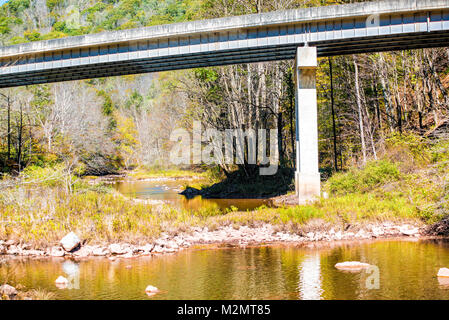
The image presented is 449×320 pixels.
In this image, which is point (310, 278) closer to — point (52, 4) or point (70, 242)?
point (70, 242)

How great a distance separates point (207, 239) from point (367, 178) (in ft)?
26.3

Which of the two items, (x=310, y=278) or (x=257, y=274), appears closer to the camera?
(x=310, y=278)

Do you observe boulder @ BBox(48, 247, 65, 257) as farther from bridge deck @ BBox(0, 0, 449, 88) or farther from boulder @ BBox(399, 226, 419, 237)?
bridge deck @ BBox(0, 0, 449, 88)

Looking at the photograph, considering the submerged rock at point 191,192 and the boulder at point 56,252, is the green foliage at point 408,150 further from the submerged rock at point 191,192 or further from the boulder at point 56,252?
the boulder at point 56,252

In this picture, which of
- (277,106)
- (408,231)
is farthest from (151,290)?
(277,106)

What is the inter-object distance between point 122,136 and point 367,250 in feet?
176

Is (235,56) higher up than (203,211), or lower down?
higher up

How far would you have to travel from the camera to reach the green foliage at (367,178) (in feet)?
61.2

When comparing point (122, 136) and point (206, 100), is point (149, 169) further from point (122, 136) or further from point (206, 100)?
point (206, 100)

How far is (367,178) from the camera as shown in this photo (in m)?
19.1

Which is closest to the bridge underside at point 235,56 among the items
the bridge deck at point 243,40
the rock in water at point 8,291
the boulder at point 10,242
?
the bridge deck at point 243,40

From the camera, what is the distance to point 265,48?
21312 millimetres
